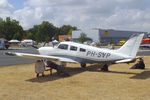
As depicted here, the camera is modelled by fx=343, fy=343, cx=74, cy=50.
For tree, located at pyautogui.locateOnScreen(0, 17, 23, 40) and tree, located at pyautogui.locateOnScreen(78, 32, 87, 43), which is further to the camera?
tree, located at pyautogui.locateOnScreen(0, 17, 23, 40)

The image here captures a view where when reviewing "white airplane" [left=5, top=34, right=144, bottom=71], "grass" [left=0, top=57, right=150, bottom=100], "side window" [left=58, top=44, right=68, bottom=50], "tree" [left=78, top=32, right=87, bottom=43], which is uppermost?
"tree" [left=78, top=32, right=87, bottom=43]

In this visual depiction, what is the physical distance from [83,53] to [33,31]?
498 ft

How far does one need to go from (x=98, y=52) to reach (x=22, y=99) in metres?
9.83

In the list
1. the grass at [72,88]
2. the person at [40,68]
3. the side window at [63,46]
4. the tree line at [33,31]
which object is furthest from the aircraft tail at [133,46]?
the tree line at [33,31]

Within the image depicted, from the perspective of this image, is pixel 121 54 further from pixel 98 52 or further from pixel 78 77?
pixel 78 77

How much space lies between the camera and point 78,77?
1933 centimetres

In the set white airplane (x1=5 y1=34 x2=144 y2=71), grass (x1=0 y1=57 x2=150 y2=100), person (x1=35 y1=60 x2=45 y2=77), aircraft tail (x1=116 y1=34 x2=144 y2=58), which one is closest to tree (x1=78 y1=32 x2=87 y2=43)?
white airplane (x1=5 y1=34 x2=144 y2=71)

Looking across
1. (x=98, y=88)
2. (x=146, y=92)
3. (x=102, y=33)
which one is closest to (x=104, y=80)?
(x=98, y=88)

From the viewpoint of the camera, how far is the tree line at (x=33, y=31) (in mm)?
132875

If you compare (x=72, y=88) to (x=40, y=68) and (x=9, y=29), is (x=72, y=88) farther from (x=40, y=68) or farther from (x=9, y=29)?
(x=9, y=29)

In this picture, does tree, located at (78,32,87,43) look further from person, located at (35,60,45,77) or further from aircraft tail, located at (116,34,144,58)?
person, located at (35,60,45,77)

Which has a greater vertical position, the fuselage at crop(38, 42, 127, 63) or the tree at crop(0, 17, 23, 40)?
the tree at crop(0, 17, 23, 40)

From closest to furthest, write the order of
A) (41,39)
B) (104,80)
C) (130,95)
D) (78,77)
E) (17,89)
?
(130,95)
(17,89)
(104,80)
(78,77)
(41,39)

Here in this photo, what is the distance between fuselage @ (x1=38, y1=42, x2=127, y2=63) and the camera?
21311 millimetres
